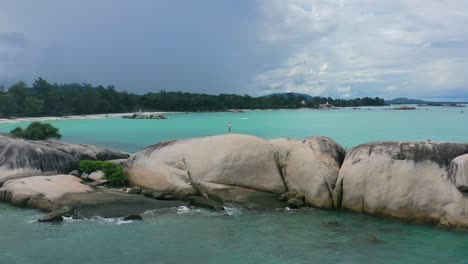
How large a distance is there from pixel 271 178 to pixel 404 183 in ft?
16.6

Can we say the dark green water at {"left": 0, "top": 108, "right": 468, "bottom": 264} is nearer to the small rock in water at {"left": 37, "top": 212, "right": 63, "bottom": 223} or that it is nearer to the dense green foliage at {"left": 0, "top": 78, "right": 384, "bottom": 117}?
the small rock in water at {"left": 37, "top": 212, "right": 63, "bottom": 223}

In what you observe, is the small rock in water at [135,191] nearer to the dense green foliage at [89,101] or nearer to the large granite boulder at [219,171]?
the large granite boulder at [219,171]

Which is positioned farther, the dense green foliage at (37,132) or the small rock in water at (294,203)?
the dense green foliage at (37,132)

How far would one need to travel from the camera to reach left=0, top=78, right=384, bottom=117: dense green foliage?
98.5 meters

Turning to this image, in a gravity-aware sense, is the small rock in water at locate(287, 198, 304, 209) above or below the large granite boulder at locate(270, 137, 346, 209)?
below

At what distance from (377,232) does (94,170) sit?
42.5 ft

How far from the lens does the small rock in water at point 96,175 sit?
65.3ft

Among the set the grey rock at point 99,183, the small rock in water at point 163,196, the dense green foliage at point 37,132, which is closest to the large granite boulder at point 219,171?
the small rock in water at point 163,196

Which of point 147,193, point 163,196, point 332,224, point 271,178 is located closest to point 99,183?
point 147,193

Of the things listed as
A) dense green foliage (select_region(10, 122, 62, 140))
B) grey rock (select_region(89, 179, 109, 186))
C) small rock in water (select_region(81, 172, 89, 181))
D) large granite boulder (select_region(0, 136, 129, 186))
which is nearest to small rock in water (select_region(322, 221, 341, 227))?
grey rock (select_region(89, 179, 109, 186))

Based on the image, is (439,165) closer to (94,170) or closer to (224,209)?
(224,209)

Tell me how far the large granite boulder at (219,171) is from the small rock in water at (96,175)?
1.42m

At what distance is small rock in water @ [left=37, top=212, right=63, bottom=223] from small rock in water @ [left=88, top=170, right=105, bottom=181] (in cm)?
515

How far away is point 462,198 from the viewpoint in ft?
46.4
